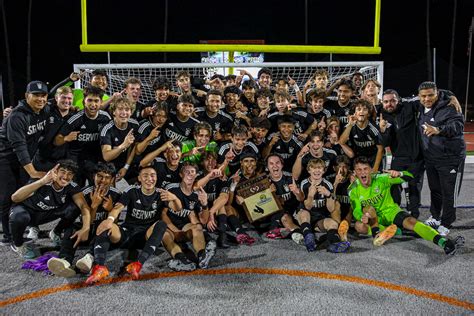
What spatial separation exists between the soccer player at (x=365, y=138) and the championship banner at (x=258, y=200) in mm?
1153

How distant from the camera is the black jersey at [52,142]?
447cm

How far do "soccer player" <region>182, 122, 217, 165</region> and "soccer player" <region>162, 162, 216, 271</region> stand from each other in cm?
35

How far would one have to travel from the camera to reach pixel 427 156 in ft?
15.8

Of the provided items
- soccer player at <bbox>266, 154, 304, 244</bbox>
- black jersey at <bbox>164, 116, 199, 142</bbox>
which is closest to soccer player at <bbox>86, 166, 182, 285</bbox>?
black jersey at <bbox>164, 116, 199, 142</bbox>

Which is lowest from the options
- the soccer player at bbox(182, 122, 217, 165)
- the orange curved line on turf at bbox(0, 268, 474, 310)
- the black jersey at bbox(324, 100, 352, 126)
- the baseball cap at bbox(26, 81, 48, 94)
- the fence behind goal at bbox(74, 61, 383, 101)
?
the orange curved line on turf at bbox(0, 268, 474, 310)

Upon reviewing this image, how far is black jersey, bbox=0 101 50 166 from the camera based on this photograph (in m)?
4.11

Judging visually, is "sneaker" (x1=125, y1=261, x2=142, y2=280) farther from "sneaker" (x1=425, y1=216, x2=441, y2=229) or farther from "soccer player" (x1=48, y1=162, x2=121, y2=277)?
"sneaker" (x1=425, y1=216, x2=441, y2=229)

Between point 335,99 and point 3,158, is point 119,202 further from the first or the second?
point 335,99

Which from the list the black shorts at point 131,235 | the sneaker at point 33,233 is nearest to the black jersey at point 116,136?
the black shorts at point 131,235

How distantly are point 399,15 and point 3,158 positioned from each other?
79.8 feet

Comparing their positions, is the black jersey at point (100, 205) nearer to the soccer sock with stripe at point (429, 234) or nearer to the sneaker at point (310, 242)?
the sneaker at point (310, 242)

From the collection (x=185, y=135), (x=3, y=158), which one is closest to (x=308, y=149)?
(x=185, y=135)

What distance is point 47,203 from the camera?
407cm

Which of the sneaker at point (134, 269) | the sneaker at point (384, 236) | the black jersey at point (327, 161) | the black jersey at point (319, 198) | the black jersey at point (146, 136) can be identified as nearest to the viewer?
the sneaker at point (134, 269)
